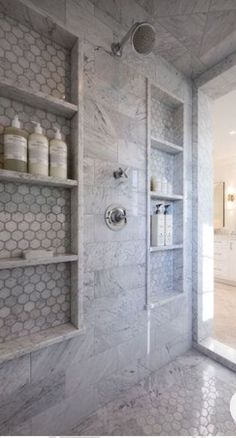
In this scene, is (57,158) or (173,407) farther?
(173,407)

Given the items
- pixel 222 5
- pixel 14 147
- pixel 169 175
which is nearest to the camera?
pixel 14 147

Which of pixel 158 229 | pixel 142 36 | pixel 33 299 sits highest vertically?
pixel 142 36

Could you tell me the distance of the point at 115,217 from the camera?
3.90 feet

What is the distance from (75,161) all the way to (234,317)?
8.00 ft

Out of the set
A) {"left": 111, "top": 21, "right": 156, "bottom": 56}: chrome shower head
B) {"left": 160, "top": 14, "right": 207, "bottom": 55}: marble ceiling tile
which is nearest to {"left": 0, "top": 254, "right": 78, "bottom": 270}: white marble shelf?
{"left": 111, "top": 21, "right": 156, "bottom": 56}: chrome shower head

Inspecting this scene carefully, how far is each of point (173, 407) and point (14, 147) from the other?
1538 mm

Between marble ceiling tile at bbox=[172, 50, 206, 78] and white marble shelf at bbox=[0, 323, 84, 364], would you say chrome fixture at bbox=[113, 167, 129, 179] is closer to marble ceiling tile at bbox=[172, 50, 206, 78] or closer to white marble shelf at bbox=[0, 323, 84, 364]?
white marble shelf at bbox=[0, 323, 84, 364]

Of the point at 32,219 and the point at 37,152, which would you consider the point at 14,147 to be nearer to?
the point at 37,152

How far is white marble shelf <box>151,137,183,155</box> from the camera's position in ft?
4.74

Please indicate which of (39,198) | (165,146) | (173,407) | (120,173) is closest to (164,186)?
(165,146)

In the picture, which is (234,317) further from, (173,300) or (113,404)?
(113,404)

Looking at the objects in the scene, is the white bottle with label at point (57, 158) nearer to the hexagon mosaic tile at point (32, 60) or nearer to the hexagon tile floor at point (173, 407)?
the hexagon mosaic tile at point (32, 60)

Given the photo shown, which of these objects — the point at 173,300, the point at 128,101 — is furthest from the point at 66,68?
the point at 173,300

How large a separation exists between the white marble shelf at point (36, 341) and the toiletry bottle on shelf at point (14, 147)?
0.72 meters
